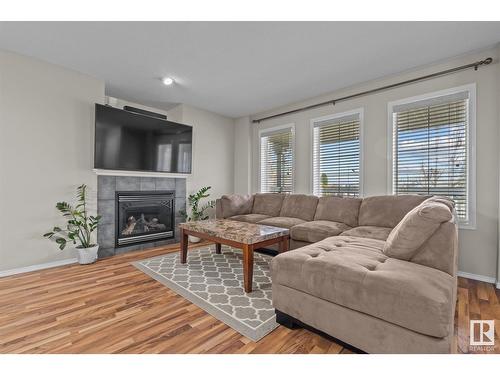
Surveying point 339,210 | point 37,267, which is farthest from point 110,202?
point 339,210

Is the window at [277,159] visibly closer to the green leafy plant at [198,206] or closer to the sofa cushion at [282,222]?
the sofa cushion at [282,222]

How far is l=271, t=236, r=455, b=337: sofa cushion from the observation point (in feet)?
3.83

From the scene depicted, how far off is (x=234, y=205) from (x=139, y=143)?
1794mm

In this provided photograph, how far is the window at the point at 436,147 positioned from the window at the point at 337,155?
1.68ft

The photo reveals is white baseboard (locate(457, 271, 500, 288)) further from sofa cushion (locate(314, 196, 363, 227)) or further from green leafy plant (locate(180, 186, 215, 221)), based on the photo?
green leafy plant (locate(180, 186, 215, 221))

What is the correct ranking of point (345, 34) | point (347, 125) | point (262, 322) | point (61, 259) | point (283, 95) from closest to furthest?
point (262, 322)
point (345, 34)
point (61, 259)
point (347, 125)
point (283, 95)

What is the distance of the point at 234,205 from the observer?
4188mm

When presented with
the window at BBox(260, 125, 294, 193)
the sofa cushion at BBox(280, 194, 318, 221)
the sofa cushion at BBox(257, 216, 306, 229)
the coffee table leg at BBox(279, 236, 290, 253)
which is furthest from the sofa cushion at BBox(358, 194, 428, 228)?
the window at BBox(260, 125, 294, 193)

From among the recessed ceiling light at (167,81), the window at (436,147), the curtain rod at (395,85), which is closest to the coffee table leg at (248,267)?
the window at (436,147)
